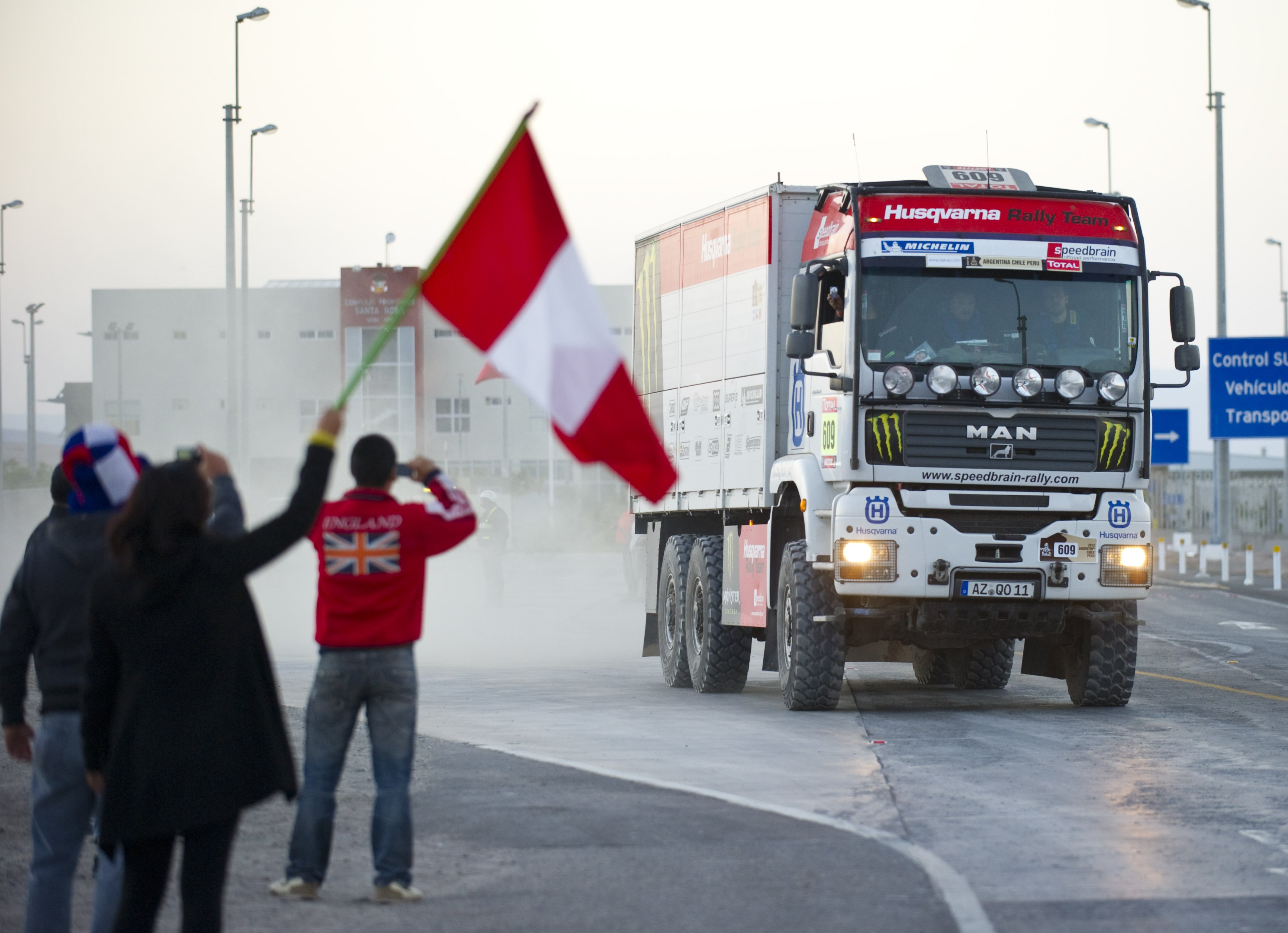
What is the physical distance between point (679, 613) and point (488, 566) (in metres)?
13.5

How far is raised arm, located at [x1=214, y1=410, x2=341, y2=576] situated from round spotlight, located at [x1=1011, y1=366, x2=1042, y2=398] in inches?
343

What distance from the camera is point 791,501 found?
1488 cm

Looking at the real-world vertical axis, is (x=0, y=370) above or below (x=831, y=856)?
above

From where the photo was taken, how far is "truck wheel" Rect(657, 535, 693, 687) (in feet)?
57.1

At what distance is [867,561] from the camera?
44.9ft

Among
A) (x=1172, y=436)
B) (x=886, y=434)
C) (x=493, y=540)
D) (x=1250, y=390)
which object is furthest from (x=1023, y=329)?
(x=1172, y=436)

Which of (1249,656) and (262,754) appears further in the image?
(1249,656)

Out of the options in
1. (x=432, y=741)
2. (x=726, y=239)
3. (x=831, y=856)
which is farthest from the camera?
(x=726, y=239)

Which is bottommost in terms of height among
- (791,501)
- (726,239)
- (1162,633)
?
(1162,633)

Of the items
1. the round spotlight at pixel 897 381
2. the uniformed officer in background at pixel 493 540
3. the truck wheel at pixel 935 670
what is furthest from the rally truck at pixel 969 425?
the uniformed officer in background at pixel 493 540

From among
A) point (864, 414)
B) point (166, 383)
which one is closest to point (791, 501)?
point (864, 414)

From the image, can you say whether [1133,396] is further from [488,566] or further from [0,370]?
[0,370]

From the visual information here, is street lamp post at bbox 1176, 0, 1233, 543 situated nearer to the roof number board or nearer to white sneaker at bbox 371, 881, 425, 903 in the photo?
the roof number board

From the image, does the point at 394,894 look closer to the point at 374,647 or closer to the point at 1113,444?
the point at 374,647
